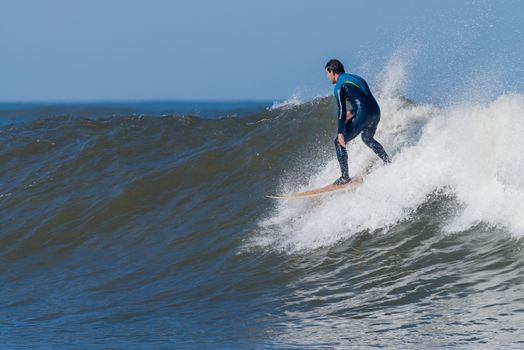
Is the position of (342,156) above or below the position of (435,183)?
above

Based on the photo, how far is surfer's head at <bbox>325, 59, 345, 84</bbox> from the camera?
9828 millimetres

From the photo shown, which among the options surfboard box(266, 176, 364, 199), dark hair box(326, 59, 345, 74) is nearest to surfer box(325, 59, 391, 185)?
dark hair box(326, 59, 345, 74)

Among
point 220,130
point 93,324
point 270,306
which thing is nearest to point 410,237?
point 270,306

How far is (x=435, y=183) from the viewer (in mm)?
10156

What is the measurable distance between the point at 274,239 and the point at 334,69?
2.19 m

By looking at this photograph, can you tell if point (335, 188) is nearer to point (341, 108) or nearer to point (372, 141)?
point (372, 141)

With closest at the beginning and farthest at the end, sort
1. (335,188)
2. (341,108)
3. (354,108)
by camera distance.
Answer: (341,108), (354,108), (335,188)

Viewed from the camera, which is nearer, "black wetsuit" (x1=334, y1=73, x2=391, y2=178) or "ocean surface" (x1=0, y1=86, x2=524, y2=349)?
"ocean surface" (x1=0, y1=86, x2=524, y2=349)

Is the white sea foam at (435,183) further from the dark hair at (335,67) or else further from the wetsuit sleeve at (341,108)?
the dark hair at (335,67)

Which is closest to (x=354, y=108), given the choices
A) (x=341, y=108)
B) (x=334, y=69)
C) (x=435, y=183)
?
(x=341, y=108)

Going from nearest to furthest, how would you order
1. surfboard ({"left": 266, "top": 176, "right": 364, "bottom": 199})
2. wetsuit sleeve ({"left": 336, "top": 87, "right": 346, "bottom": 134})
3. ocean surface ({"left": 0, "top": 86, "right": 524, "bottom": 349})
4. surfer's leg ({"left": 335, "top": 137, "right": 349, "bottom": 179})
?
ocean surface ({"left": 0, "top": 86, "right": 524, "bottom": 349}) < wetsuit sleeve ({"left": 336, "top": 87, "right": 346, "bottom": 134}) < surfer's leg ({"left": 335, "top": 137, "right": 349, "bottom": 179}) < surfboard ({"left": 266, "top": 176, "right": 364, "bottom": 199})

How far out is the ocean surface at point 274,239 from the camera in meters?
7.13

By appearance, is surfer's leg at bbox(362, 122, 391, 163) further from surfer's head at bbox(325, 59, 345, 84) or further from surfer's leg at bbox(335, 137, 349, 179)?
surfer's head at bbox(325, 59, 345, 84)

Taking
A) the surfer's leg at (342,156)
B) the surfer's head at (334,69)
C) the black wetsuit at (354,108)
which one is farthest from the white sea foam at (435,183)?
the surfer's head at (334,69)
